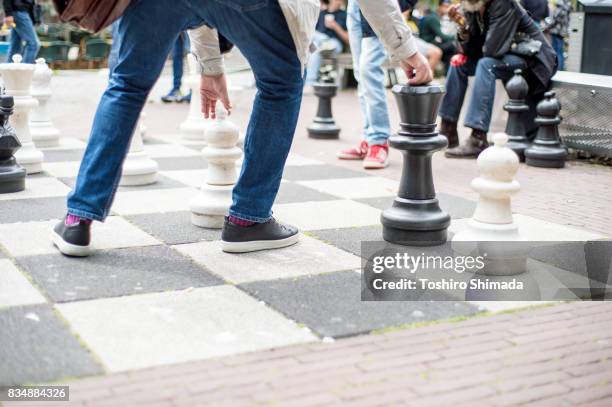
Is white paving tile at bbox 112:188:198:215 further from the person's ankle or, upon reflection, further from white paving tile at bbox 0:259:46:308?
white paving tile at bbox 0:259:46:308

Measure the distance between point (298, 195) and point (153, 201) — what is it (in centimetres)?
83

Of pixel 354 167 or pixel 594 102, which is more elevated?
pixel 594 102

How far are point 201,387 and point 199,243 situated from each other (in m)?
1.48

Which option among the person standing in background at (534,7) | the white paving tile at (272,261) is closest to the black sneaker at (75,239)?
the white paving tile at (272,261)

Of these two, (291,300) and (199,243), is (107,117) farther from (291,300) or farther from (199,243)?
(291,300)

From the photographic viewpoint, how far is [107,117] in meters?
3.19

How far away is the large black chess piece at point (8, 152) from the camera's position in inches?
173

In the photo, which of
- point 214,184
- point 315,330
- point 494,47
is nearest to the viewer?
point 315,330

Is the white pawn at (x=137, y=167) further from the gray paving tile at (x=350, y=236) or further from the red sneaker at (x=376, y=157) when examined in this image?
the red sneaker at (x=376, y=157)

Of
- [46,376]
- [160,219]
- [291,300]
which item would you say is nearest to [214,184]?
[160,219]

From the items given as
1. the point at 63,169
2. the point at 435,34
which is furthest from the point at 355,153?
the point at 435,34

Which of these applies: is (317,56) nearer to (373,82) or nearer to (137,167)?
(373,82)

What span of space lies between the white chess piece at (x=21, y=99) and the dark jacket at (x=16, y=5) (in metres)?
6.10

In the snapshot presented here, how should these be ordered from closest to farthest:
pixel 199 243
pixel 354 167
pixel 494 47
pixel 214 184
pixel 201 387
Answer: pixel 201 387
pixel 199 243
pixel 214 184
pixel 354 167
pixel 494 47
